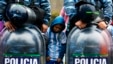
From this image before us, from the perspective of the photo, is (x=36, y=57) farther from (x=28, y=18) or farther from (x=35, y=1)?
(x=35, y=1)

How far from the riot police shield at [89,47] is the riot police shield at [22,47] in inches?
10.9

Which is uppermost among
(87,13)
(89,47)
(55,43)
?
(87,13)

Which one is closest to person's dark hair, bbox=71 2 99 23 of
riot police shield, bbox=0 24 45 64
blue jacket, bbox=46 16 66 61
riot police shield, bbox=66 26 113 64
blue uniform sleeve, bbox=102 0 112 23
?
riot police shield, bbox=66 26 113 64

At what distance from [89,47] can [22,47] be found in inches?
23.1

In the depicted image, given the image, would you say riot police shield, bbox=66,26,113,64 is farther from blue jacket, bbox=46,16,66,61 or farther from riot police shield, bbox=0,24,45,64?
blue jacket, bbox=46,16,66,61

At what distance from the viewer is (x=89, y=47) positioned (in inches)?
157

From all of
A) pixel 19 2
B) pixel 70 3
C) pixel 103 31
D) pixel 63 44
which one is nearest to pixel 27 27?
pixel 19 2

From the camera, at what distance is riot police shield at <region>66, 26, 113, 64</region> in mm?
3949

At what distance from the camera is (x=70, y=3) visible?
204 inches

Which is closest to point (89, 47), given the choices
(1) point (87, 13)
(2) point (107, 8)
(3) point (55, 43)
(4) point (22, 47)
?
(1) point (87, 13)

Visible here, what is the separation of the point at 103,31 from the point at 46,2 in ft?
5.22

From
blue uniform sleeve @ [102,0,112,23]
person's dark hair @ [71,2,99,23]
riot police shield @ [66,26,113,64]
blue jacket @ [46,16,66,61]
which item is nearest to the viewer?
riot police shield @ [66,26,113,64]

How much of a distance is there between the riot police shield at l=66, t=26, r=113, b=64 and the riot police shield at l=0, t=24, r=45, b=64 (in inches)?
10.9

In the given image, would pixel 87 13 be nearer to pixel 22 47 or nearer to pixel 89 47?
pixel 89 47
